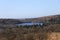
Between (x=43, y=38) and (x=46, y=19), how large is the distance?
1295 inches

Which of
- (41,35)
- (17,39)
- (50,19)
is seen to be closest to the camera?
(17,39)

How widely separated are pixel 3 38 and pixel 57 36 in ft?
17.9

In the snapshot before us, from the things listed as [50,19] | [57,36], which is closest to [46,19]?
[50,19]

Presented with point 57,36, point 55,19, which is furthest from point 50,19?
point 57,36

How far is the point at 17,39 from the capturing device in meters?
16.3

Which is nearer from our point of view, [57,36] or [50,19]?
[57,36]

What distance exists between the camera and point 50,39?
1705 cm

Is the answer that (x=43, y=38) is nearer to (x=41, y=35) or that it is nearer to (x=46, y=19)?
(x=41, y=35)

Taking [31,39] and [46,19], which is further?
[46,19]

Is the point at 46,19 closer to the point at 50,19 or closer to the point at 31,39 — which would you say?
the point at 50,19

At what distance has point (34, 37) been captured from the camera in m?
17.1

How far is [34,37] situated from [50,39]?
5.06 feet

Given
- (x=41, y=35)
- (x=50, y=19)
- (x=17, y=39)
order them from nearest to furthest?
(x=17, y=39), (x=41, y=35), (x=50, y=19)

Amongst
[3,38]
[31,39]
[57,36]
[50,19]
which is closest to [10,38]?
[3,38]
